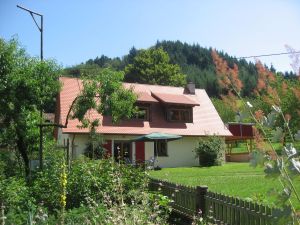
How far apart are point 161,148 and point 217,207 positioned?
919 inches

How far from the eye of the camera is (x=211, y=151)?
1133 inches

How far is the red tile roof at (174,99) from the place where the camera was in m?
31.4

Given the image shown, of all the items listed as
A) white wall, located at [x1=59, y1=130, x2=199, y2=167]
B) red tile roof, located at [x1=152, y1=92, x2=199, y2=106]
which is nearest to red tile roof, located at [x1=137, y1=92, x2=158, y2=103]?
red tile roof, located at [x1=152, y1=92, x2=199, y2=106]

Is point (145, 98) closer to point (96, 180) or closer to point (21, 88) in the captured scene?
point (21, 88)

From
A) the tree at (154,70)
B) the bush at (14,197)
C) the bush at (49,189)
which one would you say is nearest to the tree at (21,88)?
the bush at (49,189)

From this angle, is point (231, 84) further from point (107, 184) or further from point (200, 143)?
point (200, 143)

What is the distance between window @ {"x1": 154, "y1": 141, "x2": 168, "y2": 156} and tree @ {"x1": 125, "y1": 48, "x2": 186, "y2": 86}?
31.9 m

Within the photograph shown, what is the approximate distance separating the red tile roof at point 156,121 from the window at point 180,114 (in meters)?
0.45

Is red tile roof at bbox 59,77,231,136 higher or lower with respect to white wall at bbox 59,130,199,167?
higher

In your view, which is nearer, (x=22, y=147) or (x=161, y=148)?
(x=22, y=147)

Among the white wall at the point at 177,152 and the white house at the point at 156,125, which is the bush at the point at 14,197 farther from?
the white wall at the point at 177,152

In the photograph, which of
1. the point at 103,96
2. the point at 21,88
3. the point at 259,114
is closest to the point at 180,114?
the point at 103,96

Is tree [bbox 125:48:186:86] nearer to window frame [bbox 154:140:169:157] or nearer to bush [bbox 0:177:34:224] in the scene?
window frame [bbox 154:140:169:157]

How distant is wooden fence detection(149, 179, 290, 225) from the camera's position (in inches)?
240
